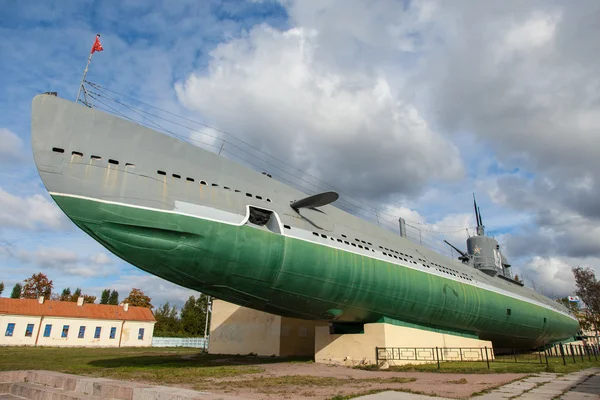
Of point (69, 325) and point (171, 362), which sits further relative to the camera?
point (69, 325)

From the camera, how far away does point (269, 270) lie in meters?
10.9

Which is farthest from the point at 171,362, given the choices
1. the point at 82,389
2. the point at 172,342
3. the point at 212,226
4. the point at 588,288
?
the point at 588,288

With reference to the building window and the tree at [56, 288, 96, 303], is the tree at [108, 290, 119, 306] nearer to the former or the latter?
the tree at [56, 288, 96, 303]

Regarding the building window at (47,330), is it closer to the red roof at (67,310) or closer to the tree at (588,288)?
the red roof at (67,310)

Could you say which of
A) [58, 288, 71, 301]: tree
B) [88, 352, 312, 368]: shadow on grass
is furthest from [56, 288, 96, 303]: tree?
[88, 352, 312, 368]: shadow on grass

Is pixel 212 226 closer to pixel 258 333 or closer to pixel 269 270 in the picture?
pixel 269 270

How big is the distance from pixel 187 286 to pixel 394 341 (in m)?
8.30

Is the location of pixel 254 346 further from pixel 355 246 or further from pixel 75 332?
pixel 75 332

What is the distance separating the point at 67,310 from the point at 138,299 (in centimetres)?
1868

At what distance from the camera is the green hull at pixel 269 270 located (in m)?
8.99

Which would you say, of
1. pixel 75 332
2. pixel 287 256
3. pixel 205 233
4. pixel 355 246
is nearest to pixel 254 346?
pixel 355 246

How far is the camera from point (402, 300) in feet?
49.7

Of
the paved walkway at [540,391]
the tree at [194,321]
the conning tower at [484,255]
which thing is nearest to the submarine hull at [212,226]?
the paved walkway at [540,391]

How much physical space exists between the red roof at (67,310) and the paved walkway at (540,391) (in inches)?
1399
